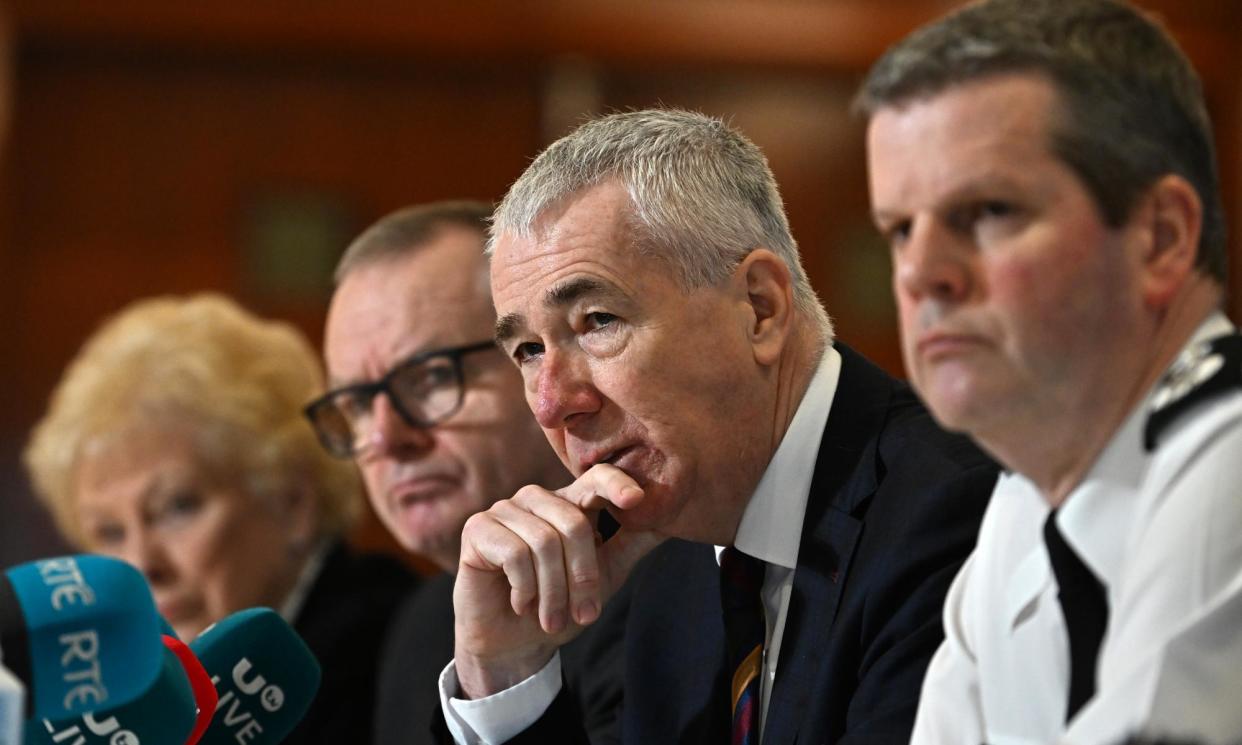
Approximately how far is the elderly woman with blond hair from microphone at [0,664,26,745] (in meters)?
1.74

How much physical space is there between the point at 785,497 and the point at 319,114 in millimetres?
4338

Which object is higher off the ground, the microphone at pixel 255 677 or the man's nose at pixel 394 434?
the man's nose at pixel 394 434

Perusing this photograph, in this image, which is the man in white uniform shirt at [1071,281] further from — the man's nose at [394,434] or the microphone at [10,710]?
the man's nose at [394,434]

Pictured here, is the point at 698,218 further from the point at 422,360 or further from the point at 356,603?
the point at 356,603

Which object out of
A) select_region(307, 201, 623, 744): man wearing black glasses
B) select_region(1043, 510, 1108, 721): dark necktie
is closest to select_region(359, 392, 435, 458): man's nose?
select_region(307, 201, 623, 744): man wearing black glasses

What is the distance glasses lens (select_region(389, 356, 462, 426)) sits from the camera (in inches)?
100

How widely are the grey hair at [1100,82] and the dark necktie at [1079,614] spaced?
249 millimetres

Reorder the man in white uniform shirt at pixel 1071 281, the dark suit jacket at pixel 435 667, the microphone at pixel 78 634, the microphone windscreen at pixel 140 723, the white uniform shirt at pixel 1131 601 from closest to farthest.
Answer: the white uniform shirt at pixel 1131 601
the man in white uniform shirt at pixel 1071 281
the microphone at pixel 78 634
the microphone windscreen at pixel 140 723
the dark suit jacket at pixel 435 667

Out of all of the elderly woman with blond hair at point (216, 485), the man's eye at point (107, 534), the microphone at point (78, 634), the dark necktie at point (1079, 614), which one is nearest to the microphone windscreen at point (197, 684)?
the microphone at point (78, 634)

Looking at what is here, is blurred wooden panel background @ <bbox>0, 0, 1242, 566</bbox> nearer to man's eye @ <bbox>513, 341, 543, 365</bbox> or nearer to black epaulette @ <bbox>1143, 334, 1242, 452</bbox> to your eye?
man's eye @ <bbox>513, 341, 543, 365</bbox>

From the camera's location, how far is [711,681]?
1.80m

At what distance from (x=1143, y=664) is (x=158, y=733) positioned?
0.90m

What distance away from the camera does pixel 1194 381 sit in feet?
3.51

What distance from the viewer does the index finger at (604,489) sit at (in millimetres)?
1649
